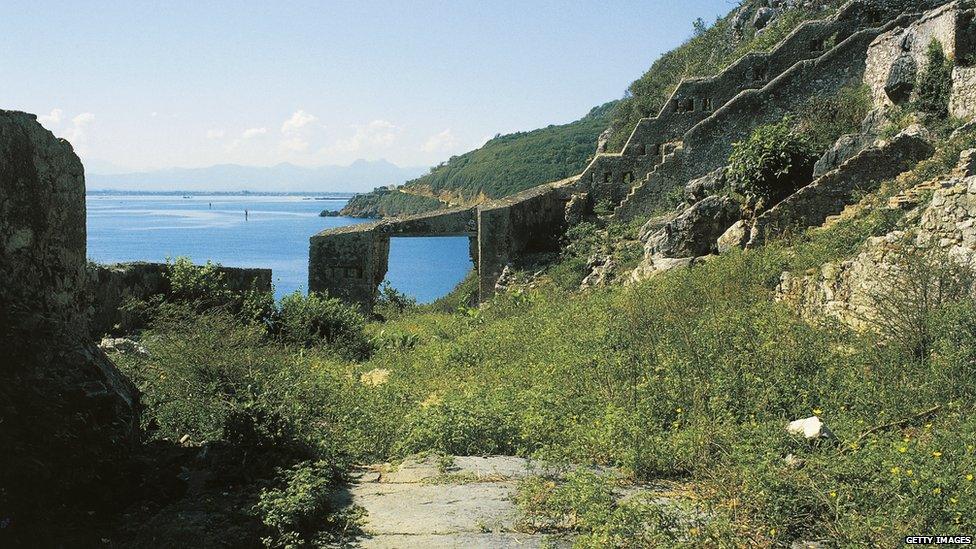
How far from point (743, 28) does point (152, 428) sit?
2922 centimetres

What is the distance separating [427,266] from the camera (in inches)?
2014

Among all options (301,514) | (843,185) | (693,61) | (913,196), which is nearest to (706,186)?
(843,185)

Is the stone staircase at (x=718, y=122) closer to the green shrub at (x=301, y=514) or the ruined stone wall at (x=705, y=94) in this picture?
the ruined stone wall at (x=705, y=94)

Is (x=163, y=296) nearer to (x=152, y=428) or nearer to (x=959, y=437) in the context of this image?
(x=152, y=428)

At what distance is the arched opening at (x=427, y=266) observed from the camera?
117ft

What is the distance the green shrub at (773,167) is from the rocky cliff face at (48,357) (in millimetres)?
11508

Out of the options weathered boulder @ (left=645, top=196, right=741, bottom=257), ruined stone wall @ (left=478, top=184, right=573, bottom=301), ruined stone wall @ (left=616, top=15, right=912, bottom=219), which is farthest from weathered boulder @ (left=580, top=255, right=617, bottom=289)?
ruined stone wall @ (left=616, top=15, right=912, bottom=219)

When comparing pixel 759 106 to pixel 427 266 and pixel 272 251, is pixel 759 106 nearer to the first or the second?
pixel 427 266

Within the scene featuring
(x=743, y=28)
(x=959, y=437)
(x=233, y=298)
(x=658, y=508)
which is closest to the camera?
(x=658, y=508)

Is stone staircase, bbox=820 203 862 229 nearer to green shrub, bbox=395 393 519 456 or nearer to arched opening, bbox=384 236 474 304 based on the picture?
green shrub, bbox=395 393 519 456

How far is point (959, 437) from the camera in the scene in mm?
4887

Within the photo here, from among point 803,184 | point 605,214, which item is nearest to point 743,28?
point 605,214

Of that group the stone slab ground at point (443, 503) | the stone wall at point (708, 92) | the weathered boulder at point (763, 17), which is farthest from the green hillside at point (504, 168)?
the stone slab ground at point (443, 503)

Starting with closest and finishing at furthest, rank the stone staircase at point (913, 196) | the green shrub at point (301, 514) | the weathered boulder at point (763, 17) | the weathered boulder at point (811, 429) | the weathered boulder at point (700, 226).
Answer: the green shrub at point (301, 514)
the weathered boulder at point (811, 429)
the stone staircase at point (913, 196)
the weathered boulder at point (700, 226)
the weathered boulder at point (763, 17)
